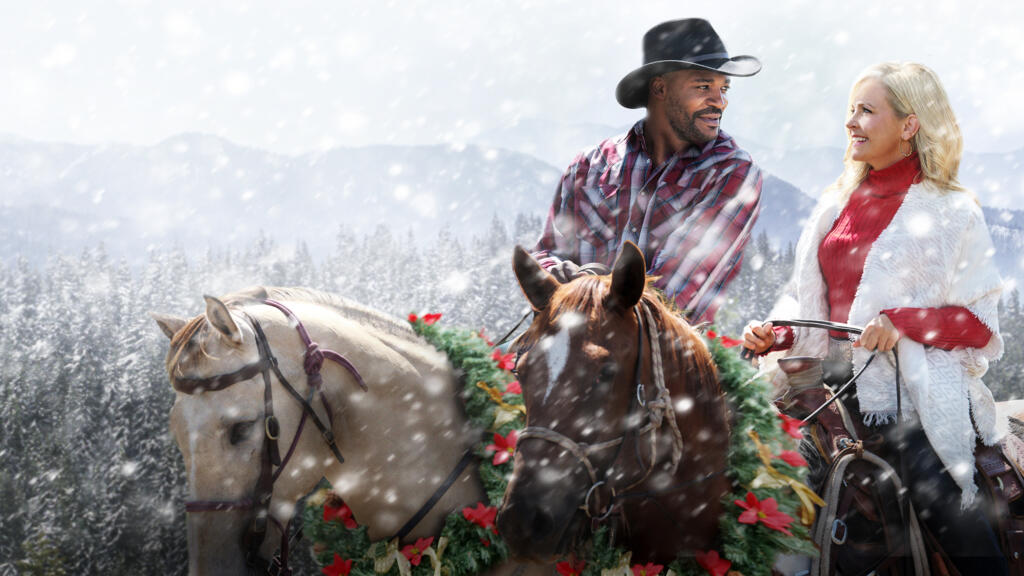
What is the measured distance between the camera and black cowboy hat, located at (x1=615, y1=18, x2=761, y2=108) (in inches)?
149

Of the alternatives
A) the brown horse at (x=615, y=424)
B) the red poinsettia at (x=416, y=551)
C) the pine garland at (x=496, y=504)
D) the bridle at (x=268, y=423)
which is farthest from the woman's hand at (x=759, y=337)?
the bridle at (x=268, y=423)

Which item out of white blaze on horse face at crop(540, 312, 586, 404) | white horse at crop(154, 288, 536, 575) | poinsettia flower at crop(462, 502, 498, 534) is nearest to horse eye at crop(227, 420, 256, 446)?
white horse at crop(154, 288, 536, 575)

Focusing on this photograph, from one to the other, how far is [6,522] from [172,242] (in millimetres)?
37871

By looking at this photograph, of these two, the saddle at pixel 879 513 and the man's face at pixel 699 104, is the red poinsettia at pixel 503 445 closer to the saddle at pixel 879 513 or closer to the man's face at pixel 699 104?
the saddle at pixel 879 513

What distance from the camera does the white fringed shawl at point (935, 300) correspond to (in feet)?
10.7

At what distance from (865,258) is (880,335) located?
0.55 meters

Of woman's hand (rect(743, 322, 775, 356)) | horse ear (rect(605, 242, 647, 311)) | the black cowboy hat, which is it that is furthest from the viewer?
the black cowboy hat

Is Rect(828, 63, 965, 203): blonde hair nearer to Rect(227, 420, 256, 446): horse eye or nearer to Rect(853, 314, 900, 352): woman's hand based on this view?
Rect(853, 314, 900, 352): woman's hand

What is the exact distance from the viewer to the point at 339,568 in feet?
10.2

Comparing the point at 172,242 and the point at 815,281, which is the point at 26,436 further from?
the point at 815,281

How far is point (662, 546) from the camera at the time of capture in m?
2.75

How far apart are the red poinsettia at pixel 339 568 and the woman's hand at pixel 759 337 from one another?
2197 mm

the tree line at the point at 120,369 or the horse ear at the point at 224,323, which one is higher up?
the horse ear at the point at 224,323

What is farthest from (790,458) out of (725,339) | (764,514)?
(725,339)
